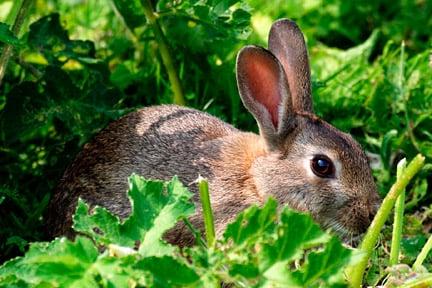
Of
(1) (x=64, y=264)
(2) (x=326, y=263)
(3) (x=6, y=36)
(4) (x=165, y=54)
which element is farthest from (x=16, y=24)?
(2) (x=326, y=263)

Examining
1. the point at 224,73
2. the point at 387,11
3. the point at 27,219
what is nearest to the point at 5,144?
the point at 27,219

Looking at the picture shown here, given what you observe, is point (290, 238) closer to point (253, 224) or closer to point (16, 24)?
point (253, 224)

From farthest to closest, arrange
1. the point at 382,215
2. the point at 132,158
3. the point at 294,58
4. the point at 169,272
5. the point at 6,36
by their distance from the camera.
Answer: the point at 294,58
the point at 132,158
the point at 6,36
the point at 382,215
the point at 169,272

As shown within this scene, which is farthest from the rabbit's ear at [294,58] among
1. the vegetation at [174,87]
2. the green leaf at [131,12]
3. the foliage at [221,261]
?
the foliage at [221,261]

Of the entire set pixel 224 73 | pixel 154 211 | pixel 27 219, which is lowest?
pixel 27 219

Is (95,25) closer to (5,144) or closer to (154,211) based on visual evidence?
(5,144)

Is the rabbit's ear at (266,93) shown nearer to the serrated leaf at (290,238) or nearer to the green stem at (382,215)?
the green stem at (382,215)

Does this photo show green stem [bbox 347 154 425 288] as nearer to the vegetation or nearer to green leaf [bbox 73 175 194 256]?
the vegetation
